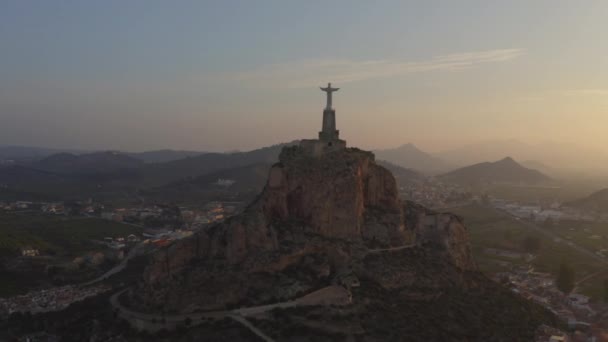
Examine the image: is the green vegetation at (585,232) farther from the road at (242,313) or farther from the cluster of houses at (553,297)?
the road at (242,313)

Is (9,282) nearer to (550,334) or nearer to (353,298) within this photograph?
(353,298)

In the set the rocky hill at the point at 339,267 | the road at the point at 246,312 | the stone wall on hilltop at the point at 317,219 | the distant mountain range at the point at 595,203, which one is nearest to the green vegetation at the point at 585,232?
the distant mountain range at the point at 595,203

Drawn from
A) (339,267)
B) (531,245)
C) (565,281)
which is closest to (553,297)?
(565,281)

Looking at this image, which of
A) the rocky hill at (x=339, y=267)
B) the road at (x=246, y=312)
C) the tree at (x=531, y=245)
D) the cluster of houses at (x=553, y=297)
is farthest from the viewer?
the tree at (x=531, y=245)

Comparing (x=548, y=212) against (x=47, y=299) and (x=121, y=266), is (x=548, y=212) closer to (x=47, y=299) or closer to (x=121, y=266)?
(x=121, y=266)

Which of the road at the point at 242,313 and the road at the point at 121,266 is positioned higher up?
the road at the point at 242,313

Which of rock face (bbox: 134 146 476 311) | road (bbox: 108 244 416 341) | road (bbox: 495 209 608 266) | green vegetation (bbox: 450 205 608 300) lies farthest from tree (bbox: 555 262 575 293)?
road (bbox: 108 244 416 341)
